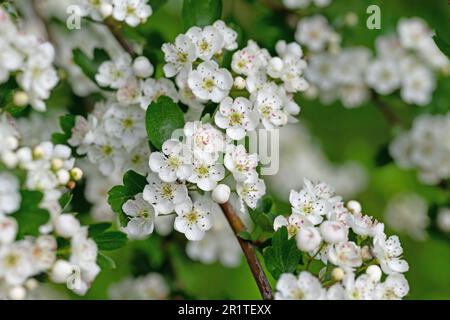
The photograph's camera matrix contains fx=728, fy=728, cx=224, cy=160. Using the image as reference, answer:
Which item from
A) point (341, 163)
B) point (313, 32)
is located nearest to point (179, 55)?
point (313, 32)

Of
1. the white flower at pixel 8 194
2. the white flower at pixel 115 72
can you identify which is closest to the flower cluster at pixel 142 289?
the white flower at pixel 115 72

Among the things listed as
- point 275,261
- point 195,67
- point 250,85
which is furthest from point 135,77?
point 275,261

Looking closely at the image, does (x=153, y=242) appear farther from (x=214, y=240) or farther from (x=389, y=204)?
(x=389, y=204)

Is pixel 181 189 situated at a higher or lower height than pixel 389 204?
lower

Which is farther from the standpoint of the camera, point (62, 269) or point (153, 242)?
point (153, 242)

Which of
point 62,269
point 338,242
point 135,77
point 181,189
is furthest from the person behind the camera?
point 135,77

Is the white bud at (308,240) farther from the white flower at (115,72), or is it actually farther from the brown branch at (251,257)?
the white flower at (115,72)
